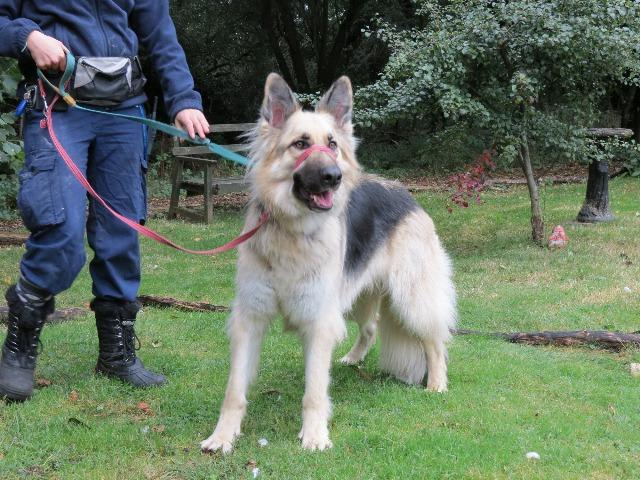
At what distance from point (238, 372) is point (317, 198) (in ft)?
3.05

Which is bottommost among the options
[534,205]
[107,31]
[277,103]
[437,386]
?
[437,386]

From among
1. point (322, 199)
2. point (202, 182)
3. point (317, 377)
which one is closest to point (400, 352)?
point (317, 377)

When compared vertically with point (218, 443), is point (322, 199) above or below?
above

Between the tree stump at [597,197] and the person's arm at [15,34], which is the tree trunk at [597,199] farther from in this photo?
the person's arm at [15,34]

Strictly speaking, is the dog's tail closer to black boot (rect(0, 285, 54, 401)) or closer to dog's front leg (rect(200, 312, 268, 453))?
dog's front leg (rect(200, 312, 268, 453))

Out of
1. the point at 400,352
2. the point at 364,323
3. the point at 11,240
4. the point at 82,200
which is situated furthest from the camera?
the point at 11,240

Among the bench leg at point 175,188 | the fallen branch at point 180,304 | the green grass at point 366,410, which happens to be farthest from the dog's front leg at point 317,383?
the bench leg at point 175,188

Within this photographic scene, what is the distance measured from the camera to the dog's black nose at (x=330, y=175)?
3.23m

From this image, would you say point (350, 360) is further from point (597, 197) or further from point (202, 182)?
point (202, 182)

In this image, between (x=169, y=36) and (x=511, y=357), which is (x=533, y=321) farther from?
(x=169, y=36)

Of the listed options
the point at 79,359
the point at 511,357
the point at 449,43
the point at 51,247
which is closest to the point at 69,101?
the point at 51,247

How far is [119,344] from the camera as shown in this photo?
4.11 metres

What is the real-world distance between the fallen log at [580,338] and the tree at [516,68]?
116 inches

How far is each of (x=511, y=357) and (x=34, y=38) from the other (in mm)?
3480
